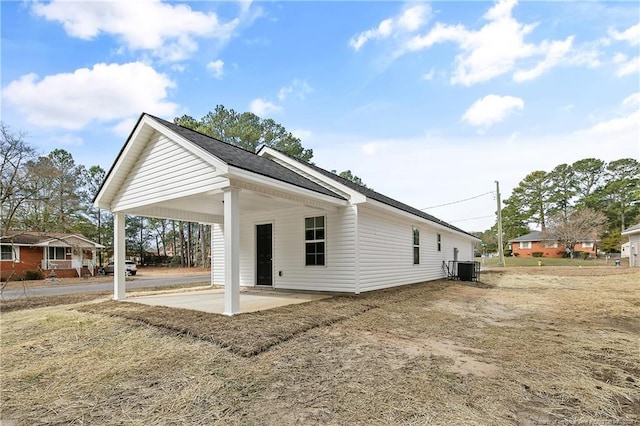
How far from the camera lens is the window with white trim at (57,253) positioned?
25.1 meters

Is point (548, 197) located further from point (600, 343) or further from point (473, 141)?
point (600, 343)

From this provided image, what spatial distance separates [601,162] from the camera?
140 feet

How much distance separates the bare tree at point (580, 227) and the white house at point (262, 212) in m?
33.4

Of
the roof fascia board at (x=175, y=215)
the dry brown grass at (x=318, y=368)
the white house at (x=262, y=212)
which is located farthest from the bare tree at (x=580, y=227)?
the roof fascia board at (x=175, y=215)

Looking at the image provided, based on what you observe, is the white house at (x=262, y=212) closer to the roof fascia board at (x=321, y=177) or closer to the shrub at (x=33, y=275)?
the roof fascia board at (x=321, y=177)

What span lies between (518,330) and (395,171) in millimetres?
17734

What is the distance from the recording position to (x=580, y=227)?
1432 inches

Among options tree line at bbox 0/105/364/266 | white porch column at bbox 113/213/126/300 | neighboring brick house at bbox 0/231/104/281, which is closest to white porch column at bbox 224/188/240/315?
white porch column at bbox 113/213/126/300

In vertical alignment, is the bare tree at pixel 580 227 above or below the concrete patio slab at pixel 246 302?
above

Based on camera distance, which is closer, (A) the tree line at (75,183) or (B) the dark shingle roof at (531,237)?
(A) the tree line at (75,183)

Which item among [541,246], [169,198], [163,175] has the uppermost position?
[163,175]

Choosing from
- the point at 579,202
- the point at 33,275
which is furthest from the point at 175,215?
the point at 579,202

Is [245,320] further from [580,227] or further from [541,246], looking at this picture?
[541,246]

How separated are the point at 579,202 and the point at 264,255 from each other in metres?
48.0
